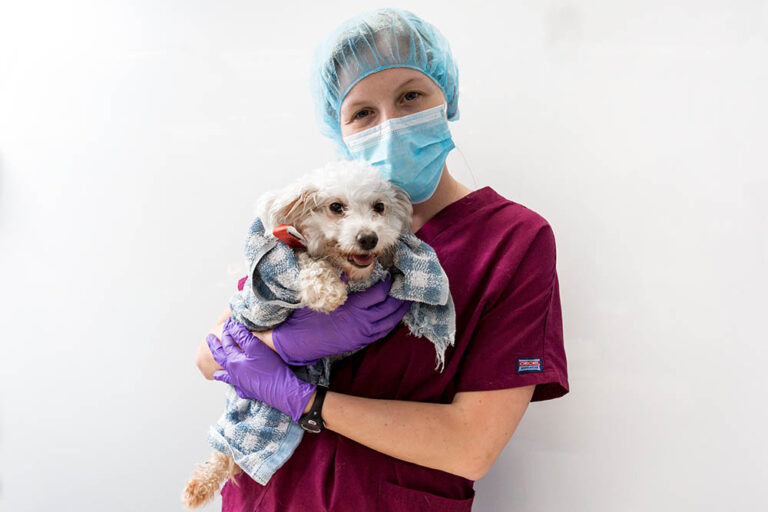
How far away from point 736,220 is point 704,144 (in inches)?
7.8

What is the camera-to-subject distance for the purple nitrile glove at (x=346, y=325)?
1.06 meters

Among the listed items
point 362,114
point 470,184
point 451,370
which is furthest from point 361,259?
point 470,184

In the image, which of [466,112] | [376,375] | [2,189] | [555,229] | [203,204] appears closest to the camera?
[376,375]

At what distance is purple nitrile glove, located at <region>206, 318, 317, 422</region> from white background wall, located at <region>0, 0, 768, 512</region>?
663 mm

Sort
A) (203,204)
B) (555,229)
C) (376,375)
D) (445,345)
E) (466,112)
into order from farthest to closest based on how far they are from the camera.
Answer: (203,204) → (466,112) → (555,229) → (376,375) → (445,345)

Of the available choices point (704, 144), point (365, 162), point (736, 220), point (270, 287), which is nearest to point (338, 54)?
point (365, 162)

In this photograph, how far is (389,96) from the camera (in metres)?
1.21

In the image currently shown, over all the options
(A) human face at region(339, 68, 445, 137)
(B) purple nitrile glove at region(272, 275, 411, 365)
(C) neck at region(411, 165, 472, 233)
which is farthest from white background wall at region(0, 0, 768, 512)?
(B) purple nitrile glove at region(272, 275, 411, 365)

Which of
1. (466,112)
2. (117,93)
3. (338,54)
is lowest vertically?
(466,112)

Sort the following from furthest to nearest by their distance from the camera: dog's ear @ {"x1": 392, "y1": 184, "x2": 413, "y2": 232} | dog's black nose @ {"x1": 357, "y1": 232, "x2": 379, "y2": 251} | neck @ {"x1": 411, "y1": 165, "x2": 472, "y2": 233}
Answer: neck @ {"x1": 411, "y1": 165, "x2": 472, "y2": 233} → dog's ear @ {"x1": 392, "y1": 184, "x2": 413, "y2": 232} → dog's black nose @ {"x1": 357, "y1": 232, "x2": 379, "y2": 251}

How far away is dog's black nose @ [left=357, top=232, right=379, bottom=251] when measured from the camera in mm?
1009

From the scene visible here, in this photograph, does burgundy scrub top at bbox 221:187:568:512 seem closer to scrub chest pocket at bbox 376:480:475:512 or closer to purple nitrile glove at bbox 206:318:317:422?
scrub chest pocket at bbox 376:480:475:512

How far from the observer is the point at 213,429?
3.75ft

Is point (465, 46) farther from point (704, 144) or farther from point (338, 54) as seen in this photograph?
point (704, 144)
